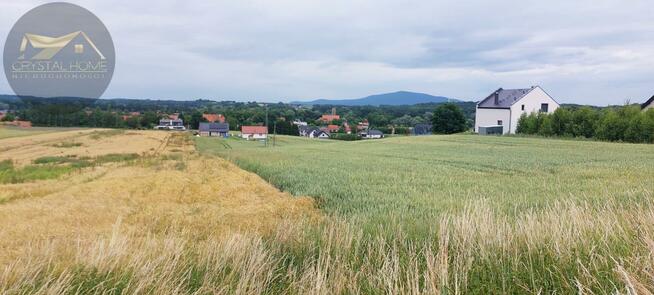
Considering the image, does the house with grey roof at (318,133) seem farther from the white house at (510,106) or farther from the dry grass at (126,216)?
the dry grass at (126,216)

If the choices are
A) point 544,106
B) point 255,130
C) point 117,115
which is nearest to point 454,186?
point 544,106

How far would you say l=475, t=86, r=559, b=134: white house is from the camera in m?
56.0

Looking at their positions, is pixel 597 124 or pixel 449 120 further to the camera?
pixel 449 120

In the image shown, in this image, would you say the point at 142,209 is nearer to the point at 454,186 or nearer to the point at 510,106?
the point at 454,186

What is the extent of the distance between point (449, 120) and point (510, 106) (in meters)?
13.0

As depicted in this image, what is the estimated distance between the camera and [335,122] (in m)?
111

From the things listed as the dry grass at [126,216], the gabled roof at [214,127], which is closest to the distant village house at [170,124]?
the gabled roof at [214,127]

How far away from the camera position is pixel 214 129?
255 ft

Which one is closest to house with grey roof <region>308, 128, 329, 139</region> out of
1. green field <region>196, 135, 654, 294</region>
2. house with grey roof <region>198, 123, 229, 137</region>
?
house with grey roof <region>198, 123, 229, 137</region>

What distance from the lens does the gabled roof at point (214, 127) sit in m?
77.5

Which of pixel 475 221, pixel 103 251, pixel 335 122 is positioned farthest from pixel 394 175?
pixel 335 122

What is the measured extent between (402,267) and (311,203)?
5793 millimetres

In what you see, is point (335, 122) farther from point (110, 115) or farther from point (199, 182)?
point (199, 182)

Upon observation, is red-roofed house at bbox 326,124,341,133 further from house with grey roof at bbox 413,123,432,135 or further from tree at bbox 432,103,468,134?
tree at bbox 432,103,468,134
